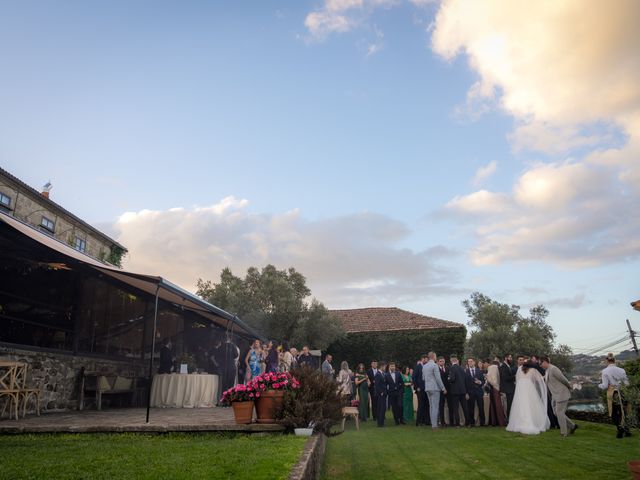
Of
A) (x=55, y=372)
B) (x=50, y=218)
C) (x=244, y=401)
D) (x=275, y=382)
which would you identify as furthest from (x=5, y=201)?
(x=275, y=382)

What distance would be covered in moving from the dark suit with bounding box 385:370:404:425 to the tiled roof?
55.2 feet

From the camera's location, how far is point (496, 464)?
23.1 feet

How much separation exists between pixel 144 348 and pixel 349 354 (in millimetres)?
17381

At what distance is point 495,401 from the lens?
42.7 feet

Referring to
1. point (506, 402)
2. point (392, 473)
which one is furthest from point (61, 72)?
point (506, 402)

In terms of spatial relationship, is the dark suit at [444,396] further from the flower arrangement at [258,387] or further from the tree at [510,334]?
the tree at [510,334]

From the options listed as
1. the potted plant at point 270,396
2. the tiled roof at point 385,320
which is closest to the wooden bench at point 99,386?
the potted plant at point 270,396

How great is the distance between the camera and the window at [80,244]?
2875 centimetres

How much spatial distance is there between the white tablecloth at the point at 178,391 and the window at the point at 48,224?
16177 mm

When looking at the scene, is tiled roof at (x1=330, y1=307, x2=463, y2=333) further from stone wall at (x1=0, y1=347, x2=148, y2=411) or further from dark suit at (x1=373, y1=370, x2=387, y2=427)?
stone wall at (x1=0, y1=347, x2=148, y2=411)

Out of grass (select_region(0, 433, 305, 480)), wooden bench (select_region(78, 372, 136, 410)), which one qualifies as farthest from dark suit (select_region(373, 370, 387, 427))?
wooden bench (select_region(78, 372, 136, 410))

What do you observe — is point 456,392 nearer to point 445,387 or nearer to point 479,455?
point 445,387

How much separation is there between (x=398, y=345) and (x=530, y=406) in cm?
1932

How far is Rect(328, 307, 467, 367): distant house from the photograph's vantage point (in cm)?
2978
